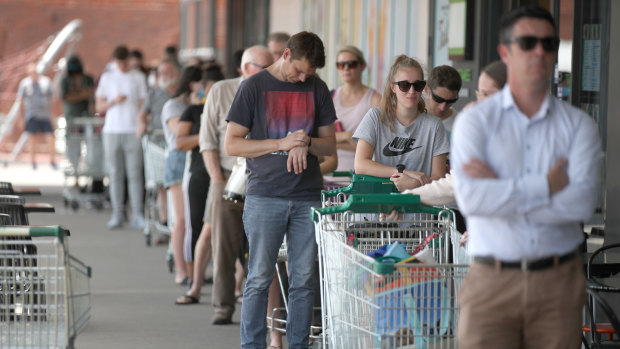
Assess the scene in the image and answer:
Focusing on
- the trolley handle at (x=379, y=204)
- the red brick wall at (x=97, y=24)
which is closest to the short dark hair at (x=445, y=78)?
the trolley handle at (x=379, y=204)

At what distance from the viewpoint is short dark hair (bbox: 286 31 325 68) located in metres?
5.54

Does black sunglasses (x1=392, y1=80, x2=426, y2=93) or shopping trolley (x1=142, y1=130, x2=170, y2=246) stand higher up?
black sunglasses (x1=392, y1=80, x2=426, y2=93)

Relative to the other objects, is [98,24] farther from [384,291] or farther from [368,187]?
[384,291]

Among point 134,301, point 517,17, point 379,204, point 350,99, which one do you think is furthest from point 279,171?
point 134,301

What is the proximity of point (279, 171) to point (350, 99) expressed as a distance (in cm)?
243

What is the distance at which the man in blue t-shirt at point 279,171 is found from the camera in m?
5.70

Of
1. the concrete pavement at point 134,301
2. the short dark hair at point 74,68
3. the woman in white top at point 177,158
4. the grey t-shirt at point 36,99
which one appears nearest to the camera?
the concrete pavement at point 134,301

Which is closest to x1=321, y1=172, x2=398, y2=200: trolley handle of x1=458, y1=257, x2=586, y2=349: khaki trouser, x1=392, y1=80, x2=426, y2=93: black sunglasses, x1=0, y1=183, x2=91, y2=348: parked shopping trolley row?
x1=392, y1=80, x2=426, y2=93: black sunglasses

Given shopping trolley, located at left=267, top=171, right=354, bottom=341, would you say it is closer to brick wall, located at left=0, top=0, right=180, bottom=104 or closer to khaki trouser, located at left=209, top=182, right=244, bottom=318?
khaki trouser, located at left=209, top=182, right=244, bottom=318

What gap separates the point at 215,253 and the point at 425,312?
3.71m

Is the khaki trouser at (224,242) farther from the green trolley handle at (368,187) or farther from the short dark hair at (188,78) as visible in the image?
the green trolley handle at (368,187)

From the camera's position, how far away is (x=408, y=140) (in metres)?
5.82

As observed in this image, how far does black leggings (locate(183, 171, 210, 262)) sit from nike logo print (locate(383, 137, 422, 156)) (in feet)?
9.24

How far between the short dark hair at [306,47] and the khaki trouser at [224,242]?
198cm
